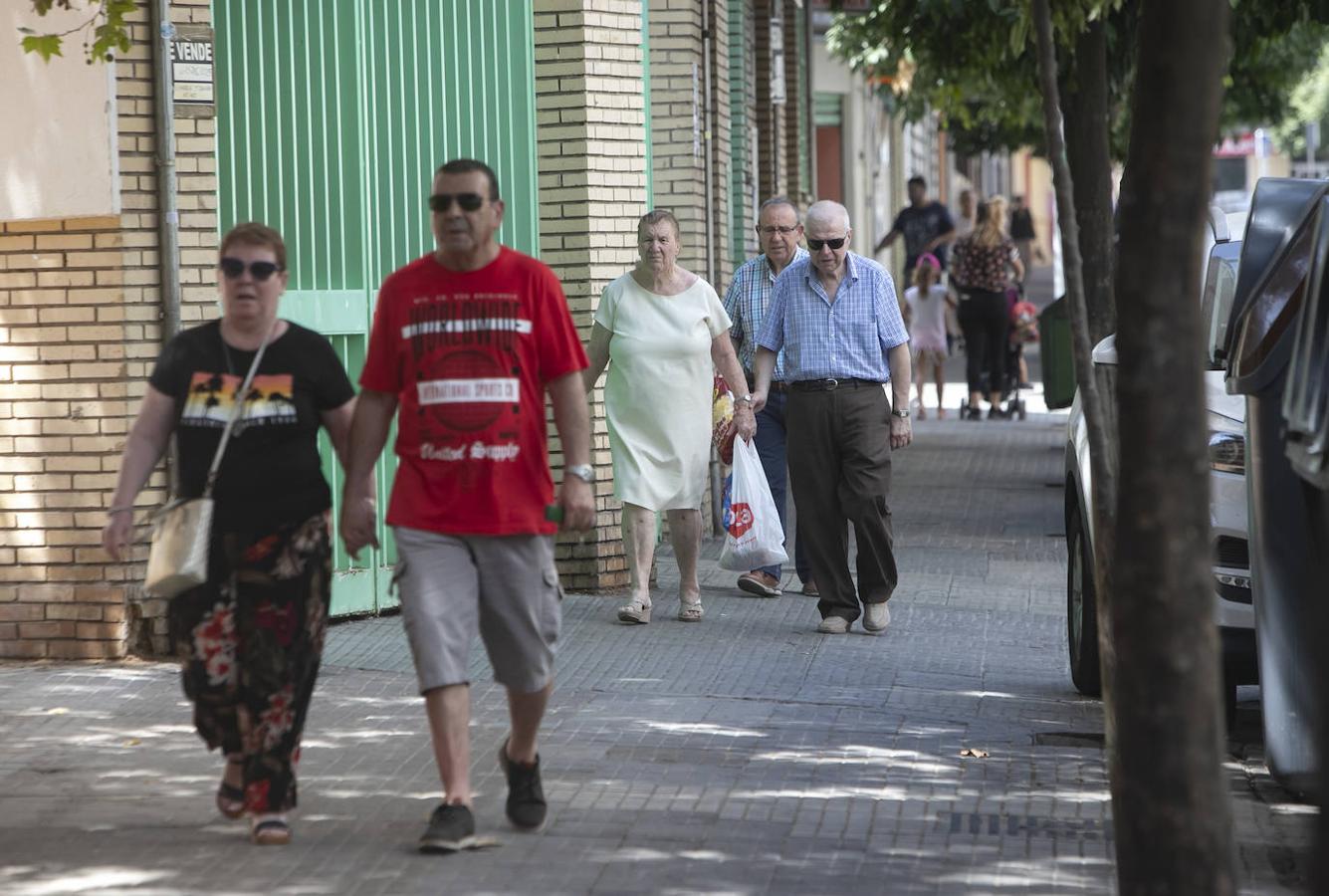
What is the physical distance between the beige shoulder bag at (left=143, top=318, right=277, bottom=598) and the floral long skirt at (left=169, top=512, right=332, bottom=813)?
92mm

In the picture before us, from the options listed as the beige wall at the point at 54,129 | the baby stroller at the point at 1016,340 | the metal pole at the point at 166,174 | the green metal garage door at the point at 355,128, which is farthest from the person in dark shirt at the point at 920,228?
the beige wall at the point at 54,129

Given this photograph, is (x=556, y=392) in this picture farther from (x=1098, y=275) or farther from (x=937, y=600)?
(x=1098, y=275)

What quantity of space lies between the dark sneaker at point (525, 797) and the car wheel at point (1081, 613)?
8.82 ft

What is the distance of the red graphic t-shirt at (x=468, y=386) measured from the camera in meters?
5.72

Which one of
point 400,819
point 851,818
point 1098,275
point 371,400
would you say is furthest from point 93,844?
point 1098,275

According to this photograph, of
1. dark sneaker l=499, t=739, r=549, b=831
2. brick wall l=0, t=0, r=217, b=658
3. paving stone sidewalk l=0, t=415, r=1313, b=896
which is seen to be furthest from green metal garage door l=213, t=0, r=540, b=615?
dark sneaker l=499, t=739, r=549, b=831

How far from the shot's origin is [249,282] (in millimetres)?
5809

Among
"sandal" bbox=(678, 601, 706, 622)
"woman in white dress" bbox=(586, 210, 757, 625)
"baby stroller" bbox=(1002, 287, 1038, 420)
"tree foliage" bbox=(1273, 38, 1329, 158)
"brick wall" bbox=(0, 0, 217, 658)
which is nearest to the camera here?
"brick wall" bbox=(0, 0, 217, 658)

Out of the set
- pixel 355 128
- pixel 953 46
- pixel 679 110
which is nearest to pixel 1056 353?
pixel 953 46

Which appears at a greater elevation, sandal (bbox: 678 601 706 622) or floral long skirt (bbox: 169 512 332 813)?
floral long skirt (bbox: 169 512 332 813)

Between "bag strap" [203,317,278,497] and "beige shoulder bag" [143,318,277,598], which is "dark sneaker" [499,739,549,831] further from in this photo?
"bag strap" [203,317,278,497]

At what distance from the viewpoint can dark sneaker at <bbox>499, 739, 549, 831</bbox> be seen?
594cm

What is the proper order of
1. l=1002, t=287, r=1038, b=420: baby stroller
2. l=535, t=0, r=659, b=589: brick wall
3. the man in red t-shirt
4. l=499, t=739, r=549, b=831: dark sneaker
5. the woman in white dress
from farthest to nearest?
l=1002, t=287, r=1038, b=420: baby stroller → l=535, t=0, r=659, b=589: brick wall → the woman in white dress → l=499, t=739, r=549, b=831: dark sneaker → the man in red t-shirt

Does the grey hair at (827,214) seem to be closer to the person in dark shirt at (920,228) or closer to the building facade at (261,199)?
the building facade at (261,199)
